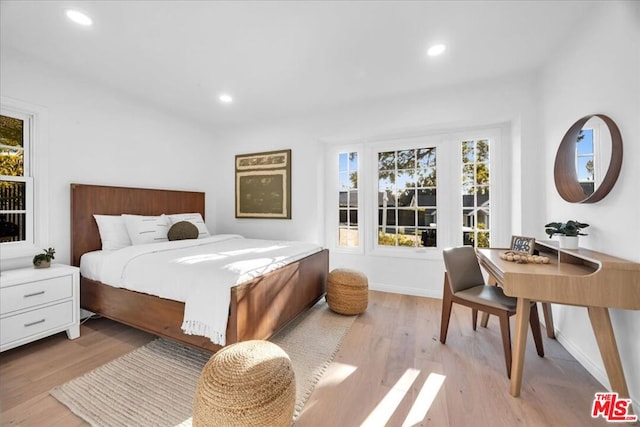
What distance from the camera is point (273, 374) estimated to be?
4.12 ft

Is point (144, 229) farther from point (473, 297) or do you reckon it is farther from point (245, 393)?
point (473, 297)

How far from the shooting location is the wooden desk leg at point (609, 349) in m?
1.40

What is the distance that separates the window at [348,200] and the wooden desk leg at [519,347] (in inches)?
88.3

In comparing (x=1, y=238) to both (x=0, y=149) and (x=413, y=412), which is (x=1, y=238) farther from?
(x=413, y=412)

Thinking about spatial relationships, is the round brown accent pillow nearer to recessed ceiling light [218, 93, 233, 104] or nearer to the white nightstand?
the white nightstand

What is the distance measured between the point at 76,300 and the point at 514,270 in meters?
3.43

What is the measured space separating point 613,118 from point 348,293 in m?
2.40

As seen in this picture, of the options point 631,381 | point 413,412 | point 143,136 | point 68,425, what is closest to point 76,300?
point 68,425

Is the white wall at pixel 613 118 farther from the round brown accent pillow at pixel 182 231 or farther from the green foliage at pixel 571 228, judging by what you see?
the round brown accent pillow at pixel 182 231

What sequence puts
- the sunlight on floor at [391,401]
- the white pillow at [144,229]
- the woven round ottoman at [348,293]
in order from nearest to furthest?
the sunlight on floor at [391,401], the woven round ottoman at [348,293], the white pillow at [144,229]

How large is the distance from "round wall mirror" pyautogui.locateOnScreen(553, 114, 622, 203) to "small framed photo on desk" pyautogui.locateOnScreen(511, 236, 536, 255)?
0.42 meters

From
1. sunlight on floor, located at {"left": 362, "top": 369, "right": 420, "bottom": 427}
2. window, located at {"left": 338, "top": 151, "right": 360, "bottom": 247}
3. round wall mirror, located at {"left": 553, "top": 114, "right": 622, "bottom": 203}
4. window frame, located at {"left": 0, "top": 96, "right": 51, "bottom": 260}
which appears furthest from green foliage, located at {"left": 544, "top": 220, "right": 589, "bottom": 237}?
window frame, located at {"left": 0, "top": 96, "right": 51, "bottom": 260}

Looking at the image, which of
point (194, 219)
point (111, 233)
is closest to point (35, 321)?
point (111, 233)

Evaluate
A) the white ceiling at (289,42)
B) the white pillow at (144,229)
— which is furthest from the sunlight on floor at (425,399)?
the white pillow at (144,229)
